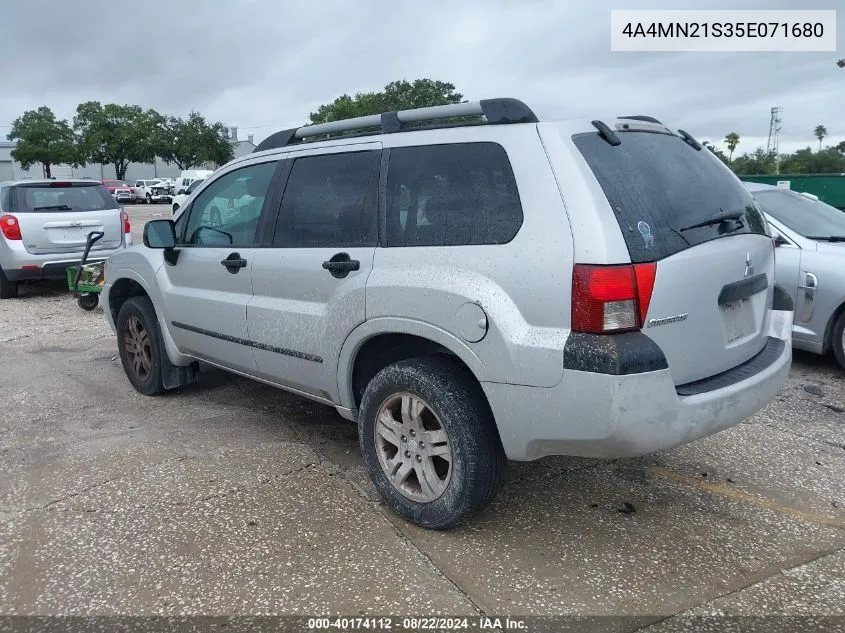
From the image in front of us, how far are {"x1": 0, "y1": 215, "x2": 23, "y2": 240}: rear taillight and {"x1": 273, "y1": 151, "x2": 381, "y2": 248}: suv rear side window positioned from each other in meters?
7.04

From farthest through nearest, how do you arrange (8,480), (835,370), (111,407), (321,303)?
1. (835,370)
2. (111,407)
3. (8,480)
4. (321,303)

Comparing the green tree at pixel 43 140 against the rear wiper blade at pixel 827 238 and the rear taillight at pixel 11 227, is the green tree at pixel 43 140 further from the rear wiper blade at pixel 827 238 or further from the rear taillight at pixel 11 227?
the rear wiper blade at pixel 827 238

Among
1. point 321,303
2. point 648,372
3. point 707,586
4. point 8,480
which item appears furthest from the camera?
point 8,480

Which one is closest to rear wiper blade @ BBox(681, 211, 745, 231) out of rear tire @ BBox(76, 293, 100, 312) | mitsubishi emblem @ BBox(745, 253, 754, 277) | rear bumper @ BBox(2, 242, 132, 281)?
mitsubishi emblem @ BBox(745, 253, 754, 277)

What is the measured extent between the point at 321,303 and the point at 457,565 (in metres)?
1.45

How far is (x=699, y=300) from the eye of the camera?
2.83 metres

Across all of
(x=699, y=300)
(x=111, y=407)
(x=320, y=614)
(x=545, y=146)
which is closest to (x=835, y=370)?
(x=699, y=300)

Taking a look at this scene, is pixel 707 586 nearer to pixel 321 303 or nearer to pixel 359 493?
pixel 359 493

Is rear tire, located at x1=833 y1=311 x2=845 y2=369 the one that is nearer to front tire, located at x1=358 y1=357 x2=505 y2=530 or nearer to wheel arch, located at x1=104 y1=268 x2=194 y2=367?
front tire, located at x1=358 y1=357 x2=505 y2=530

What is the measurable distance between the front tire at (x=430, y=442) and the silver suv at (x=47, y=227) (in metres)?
7.65

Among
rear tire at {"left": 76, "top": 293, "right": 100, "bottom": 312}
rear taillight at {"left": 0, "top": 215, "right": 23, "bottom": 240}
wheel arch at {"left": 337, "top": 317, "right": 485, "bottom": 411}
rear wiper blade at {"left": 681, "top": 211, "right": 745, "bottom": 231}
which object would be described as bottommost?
rear tire at {"left": 76, "top": 293, "right": 100, "bottom": 312}

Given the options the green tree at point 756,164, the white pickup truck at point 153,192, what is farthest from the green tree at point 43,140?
the green tree at point 756,164

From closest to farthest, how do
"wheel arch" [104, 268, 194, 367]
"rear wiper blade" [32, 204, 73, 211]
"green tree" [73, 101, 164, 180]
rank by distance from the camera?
"wheel arch" [104, 268, 194, 367] → "rear wiper blade" [32, 204, 73, 211] → "green tree" [73, 101, 164, 180]

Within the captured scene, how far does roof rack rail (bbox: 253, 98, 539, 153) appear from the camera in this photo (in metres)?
3.08
